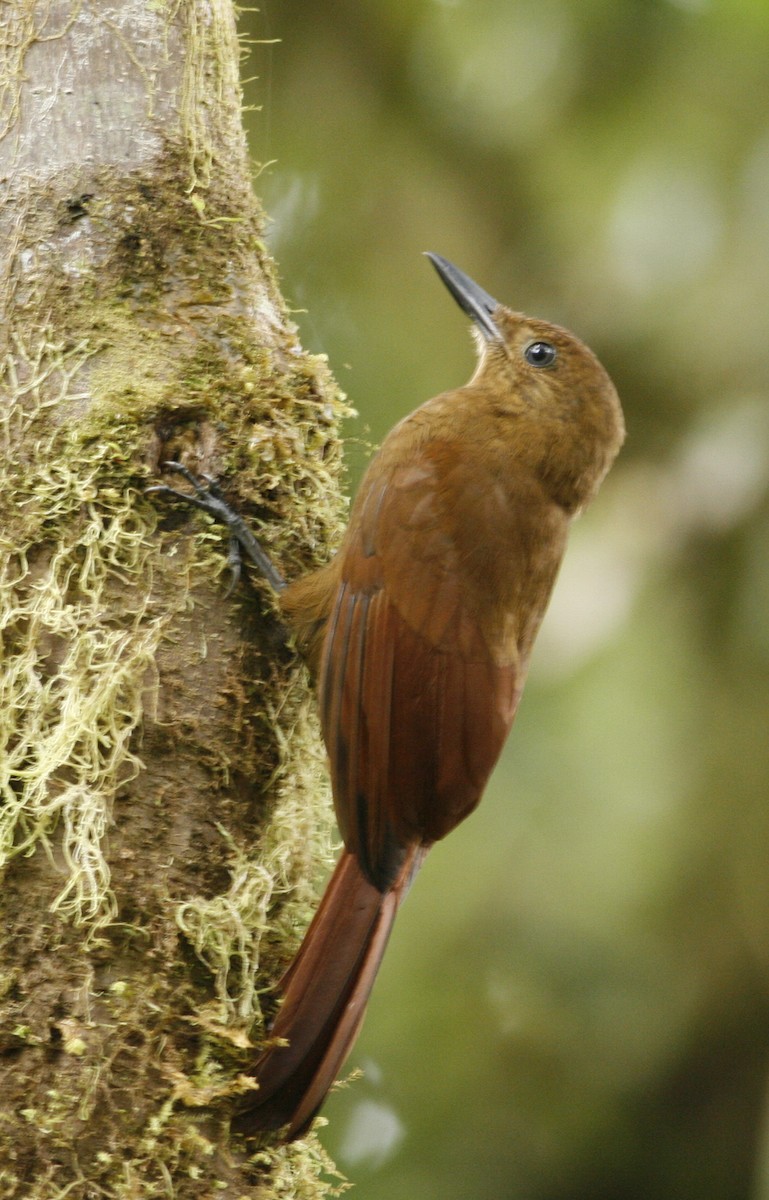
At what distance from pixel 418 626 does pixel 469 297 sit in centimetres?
101

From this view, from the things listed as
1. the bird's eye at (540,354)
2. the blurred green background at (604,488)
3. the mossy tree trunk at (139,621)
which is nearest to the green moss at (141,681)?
the mossy tree trunk at (139,621)

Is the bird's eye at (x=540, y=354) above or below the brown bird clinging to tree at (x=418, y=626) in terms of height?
above

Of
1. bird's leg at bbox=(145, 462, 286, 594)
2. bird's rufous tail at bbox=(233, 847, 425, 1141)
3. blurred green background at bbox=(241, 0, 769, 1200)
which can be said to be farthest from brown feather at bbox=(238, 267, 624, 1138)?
blurred green background at bbox=(241, 0, 769, 1200)

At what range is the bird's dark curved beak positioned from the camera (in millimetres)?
3178

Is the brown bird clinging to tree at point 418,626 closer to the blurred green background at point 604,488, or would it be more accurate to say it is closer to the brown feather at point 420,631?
the brown feather at point 420,631

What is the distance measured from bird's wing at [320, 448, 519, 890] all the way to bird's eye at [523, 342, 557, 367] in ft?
1.63

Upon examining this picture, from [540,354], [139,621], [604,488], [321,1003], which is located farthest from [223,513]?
[604,488]

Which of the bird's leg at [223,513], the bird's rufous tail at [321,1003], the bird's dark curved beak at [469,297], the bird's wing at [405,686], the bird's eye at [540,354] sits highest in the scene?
the bird's dark curved beak at [469,297]

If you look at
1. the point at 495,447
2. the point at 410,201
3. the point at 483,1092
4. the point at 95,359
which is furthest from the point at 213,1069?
the point at 410,201

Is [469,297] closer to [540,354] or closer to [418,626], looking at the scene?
[540,354]

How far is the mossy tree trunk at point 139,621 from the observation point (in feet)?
6.66

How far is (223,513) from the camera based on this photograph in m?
2.35

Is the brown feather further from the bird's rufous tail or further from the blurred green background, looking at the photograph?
the blurred green background

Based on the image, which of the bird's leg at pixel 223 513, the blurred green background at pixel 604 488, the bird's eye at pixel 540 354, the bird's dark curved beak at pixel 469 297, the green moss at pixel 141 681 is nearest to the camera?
the green moss at pixel 141 681
